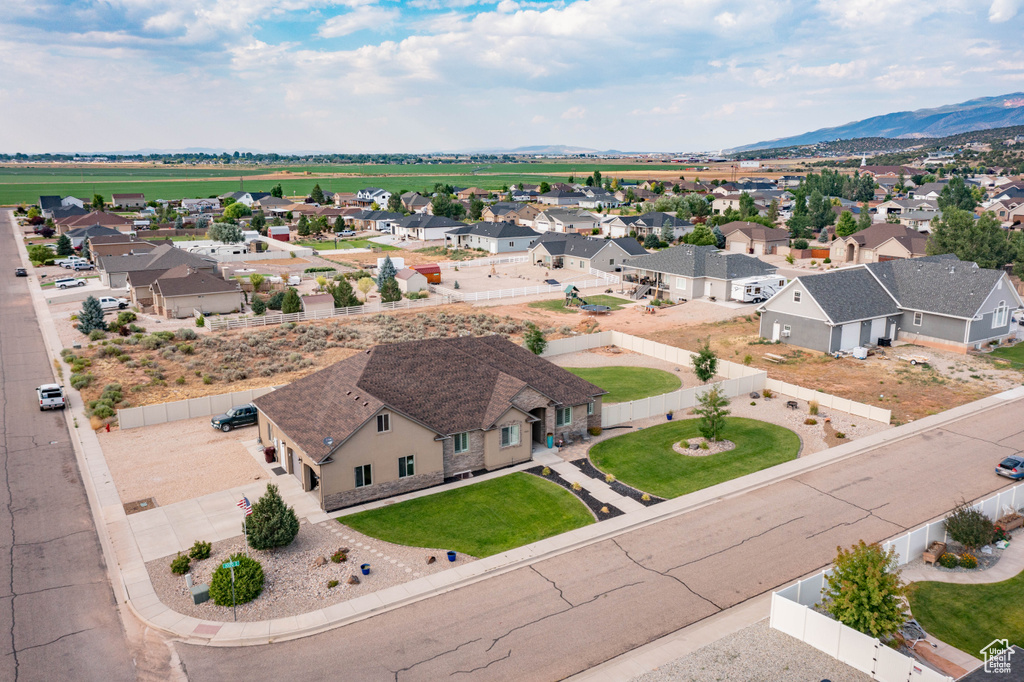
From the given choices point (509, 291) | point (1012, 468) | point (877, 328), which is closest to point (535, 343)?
point (509, 291)

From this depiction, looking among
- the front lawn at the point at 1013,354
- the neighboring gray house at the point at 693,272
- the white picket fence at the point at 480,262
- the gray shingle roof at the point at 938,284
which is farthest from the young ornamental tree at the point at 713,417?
the white picket fence at the point at 480,262

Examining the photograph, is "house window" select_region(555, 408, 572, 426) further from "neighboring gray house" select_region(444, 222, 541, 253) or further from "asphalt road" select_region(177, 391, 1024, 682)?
"neighboring gray house" select_region(444, 222, 541, 253)

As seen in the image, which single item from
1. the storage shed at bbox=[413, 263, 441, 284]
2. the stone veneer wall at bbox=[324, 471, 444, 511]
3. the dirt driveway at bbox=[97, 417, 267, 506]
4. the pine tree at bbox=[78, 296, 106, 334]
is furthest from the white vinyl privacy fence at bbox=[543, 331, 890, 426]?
the pine tree at bbox=[78, 296, 106, 334]

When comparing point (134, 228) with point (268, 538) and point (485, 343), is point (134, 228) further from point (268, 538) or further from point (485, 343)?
point (268, 538)

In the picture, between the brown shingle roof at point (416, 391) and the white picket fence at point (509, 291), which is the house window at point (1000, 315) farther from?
the white picket fence at point (509, 291)

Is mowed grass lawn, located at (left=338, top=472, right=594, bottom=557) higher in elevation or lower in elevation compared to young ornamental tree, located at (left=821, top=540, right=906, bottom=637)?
lower

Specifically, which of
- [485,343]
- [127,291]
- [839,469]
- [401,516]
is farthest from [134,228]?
[839,469]
